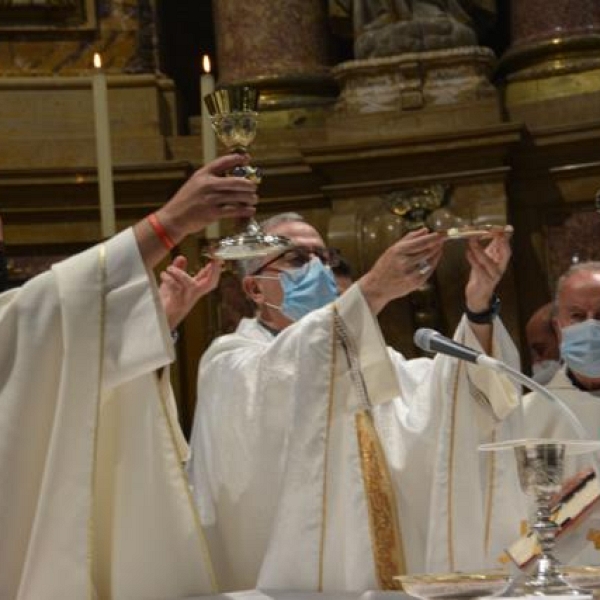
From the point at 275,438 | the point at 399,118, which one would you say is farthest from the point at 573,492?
the point at 399,118

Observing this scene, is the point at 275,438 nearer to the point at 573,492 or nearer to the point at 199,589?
the point at 199,589

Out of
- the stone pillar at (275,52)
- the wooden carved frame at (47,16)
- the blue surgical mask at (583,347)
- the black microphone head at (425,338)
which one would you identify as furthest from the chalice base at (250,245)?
the wooden carved frame at (47,16)

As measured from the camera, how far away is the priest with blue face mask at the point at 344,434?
4289mm

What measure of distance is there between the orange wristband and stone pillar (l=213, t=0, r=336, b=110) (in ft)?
12.2

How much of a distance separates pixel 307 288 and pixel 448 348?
1.62m

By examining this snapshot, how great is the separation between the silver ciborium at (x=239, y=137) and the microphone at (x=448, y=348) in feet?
1.29

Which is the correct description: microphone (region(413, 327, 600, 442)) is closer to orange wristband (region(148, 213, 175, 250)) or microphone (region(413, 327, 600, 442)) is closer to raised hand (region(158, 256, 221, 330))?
orange wristband (region(148, 213, 175, 250))

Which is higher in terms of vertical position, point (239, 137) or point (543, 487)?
point (239, 137)

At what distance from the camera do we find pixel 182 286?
4527 mm

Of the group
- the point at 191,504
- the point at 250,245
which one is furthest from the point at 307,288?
the point at 250,245

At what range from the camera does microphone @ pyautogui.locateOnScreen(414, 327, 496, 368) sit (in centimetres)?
338

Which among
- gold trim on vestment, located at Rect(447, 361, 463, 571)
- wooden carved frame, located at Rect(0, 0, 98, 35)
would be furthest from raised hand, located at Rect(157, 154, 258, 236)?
wooden carved frame, located at Rect(0, 0, 98, 35)

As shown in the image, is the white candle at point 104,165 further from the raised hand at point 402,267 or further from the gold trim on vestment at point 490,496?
the gold trim on vestment at point 490,496

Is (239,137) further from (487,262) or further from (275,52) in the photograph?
(275,52)
